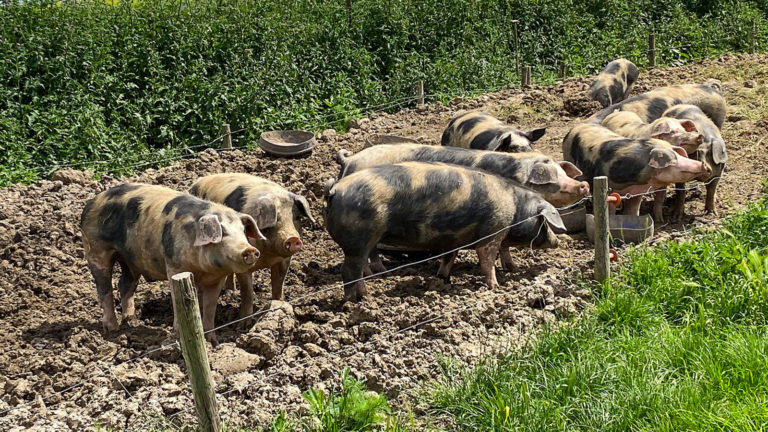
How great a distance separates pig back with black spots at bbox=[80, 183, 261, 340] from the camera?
600cm

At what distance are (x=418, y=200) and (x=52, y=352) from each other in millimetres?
2920

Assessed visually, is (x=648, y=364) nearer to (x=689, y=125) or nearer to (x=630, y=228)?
(x=630, y=228)

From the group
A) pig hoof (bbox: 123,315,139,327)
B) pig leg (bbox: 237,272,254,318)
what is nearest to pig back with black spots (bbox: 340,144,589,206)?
pig leg (bbox: 237,272,254,318)

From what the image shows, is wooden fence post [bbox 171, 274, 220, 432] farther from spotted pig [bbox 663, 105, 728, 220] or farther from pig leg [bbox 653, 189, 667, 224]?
spotted pig [bbox 663, 105, 728, 220]

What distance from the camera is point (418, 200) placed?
6977 mm

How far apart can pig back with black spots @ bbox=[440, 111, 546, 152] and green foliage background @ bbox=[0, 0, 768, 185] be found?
9.70 feet

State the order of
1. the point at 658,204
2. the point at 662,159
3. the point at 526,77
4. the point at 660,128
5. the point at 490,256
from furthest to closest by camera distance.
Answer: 1. the point at 526,77
2. the point at 660,128
3. the point at 658,204
4. the point at 662,159
5. the point at 490,256

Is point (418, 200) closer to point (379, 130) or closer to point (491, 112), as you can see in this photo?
point (379, 130)

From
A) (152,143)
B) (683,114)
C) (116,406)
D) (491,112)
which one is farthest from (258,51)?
(116,406)

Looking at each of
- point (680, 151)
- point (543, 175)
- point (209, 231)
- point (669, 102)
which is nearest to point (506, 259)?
point (543, 175)

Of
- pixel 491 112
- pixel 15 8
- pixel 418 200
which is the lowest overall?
pixel 491 112

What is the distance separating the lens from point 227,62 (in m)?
13.9

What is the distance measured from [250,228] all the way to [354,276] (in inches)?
40.5

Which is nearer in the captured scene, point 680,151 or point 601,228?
point 601,228
